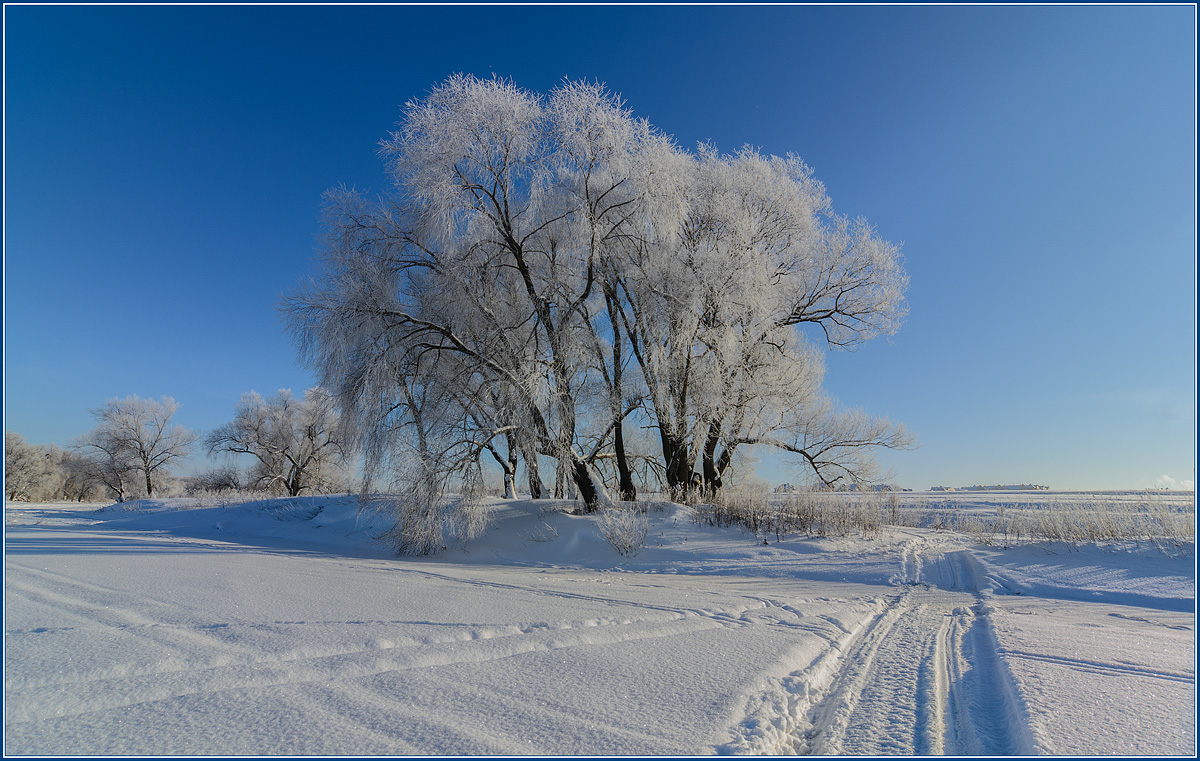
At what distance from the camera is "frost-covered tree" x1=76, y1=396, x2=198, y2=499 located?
127 feet

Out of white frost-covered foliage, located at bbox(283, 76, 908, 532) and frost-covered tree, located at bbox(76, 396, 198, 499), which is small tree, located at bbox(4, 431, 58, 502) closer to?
frost-covered tree, located at bbox(76, 396, 198, 499)

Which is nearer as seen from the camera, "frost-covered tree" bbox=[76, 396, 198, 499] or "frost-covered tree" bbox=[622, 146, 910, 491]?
"frost-covered tree" bbox=[622, 146, 910, 491]

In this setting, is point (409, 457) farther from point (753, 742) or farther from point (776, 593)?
point (753, 742)

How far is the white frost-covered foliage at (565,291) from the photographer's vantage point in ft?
37.8

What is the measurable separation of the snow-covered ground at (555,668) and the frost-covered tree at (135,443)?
1664 inches

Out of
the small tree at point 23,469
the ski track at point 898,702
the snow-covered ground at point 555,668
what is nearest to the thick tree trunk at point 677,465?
the snow-covered ground at point 555,668

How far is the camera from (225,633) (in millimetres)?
2943

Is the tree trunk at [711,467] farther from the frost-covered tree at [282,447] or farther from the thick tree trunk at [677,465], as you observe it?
the frost-covered tree at [282,447]

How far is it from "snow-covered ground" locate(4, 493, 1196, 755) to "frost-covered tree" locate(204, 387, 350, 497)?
106ft

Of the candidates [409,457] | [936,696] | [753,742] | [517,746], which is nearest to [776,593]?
[936,696]

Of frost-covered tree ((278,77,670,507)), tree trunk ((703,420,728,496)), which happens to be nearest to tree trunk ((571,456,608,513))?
frost-covered tree ((278,77,670,507))

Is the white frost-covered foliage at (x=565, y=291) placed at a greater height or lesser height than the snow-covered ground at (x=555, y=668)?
greater

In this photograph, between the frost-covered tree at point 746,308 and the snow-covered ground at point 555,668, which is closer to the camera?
the snow-covered ground at point 555,668

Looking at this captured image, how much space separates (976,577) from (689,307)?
7540 millimetres
